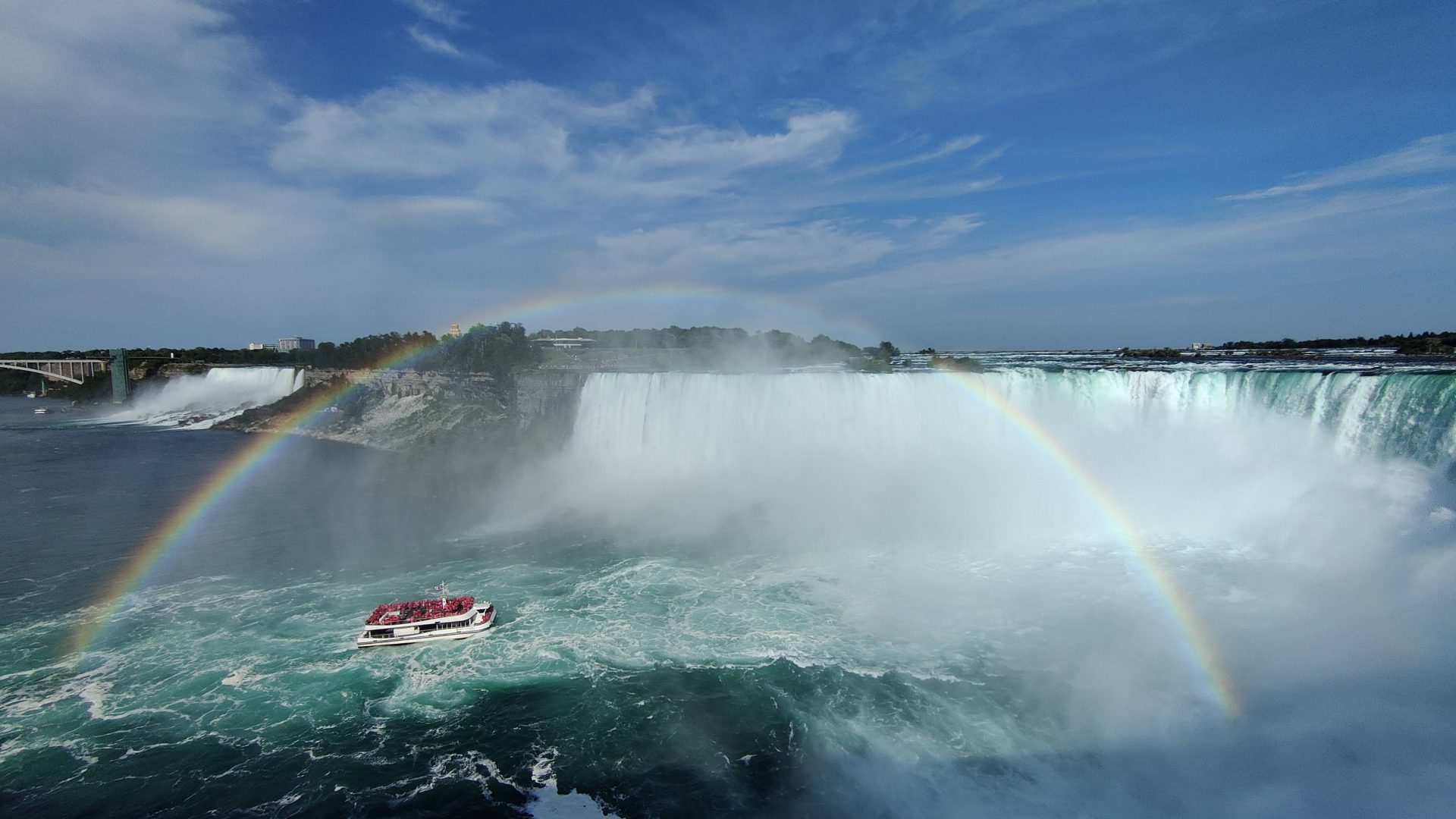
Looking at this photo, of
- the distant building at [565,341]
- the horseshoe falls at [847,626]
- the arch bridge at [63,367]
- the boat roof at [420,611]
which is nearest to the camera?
the horseshoe falls at [847,626]

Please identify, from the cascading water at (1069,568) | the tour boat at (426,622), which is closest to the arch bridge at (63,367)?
the cascading water at (1069,568)

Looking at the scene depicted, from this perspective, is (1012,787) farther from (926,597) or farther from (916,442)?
(916,442)

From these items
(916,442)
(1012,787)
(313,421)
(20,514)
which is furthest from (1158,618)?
(313,421)

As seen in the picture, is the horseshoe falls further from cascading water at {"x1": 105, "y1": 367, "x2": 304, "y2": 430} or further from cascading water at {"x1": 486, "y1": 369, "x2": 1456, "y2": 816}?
cascading water at {"x1": 105, "y1": 367, "x2": 304, "y2": 430}

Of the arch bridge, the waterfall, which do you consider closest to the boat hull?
the waterfall

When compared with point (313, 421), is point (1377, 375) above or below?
above

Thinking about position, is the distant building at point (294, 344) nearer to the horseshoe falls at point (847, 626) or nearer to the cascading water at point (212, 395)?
the cascading water at point (212, 395)

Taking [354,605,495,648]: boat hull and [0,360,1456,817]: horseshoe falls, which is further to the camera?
[354,605,495,648]: boat hull
